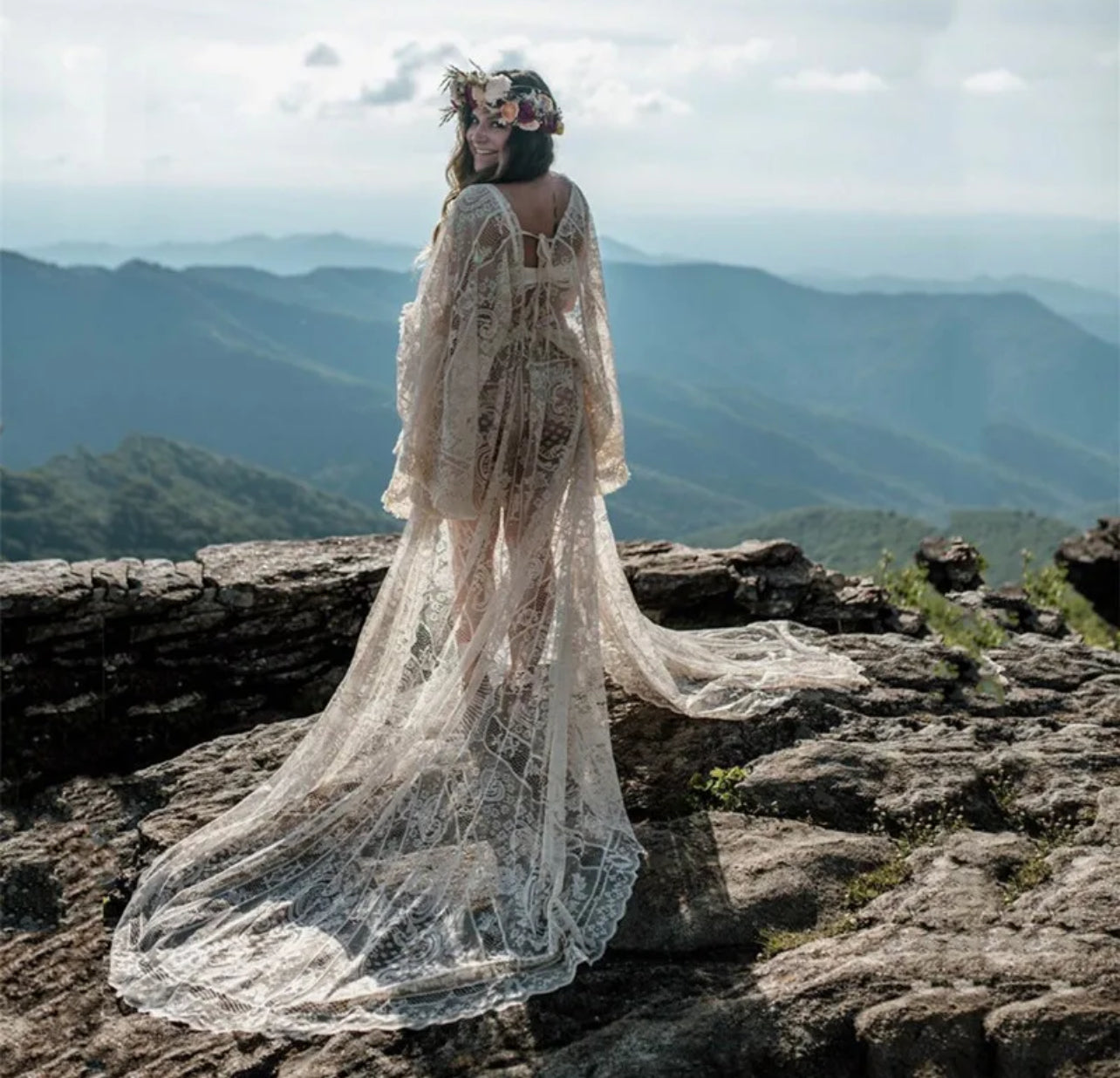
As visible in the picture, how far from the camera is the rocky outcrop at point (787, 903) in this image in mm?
4520

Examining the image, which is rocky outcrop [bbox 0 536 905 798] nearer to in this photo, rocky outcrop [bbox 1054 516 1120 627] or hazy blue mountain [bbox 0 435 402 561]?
rocky outcrop [bbox 1054 516 1120 627]

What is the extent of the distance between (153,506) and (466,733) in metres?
128

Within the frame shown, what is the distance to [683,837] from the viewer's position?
6.04 meters

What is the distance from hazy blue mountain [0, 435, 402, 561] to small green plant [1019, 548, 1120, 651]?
96.4 metres

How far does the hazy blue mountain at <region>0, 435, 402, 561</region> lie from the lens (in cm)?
11619

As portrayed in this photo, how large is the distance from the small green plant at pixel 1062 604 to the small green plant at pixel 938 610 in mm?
988

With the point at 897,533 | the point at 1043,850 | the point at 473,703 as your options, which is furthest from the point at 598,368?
the point at 897,533

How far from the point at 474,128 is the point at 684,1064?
474 cm

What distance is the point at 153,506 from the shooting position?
12725cm

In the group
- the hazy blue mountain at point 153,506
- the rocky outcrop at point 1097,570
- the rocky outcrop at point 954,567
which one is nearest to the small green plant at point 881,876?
the rocky outcrop at point 954,567

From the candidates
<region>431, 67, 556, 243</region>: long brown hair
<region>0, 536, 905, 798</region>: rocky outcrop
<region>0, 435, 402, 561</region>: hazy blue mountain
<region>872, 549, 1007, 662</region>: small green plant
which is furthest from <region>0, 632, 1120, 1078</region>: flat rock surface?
<region>0, 435, 402, 561</region>: hazy blue mountain

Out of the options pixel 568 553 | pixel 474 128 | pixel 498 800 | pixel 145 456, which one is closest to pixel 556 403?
pixel 568 553

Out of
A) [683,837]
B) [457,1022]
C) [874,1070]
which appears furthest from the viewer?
[683,837]

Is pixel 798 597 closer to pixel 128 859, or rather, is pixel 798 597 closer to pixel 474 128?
pixel 474 128
